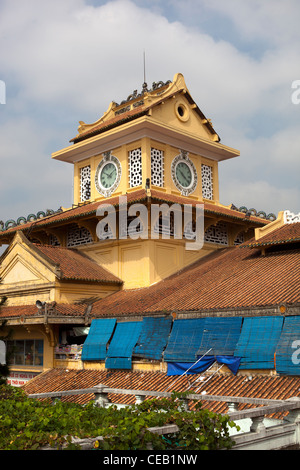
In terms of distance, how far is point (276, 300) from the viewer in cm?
1455

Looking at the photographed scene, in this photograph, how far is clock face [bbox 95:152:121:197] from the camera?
25.5 m

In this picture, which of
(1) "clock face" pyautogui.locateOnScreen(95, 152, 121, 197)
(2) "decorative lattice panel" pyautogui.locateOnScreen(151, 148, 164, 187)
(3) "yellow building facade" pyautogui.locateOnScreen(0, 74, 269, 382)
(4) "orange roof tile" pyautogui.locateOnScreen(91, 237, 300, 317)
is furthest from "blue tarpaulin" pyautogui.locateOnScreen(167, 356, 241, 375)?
(1) "clock face" pyautogui.locateOnScreen(95, 152, 121, 197)

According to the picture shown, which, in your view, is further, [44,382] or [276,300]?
[44,382]

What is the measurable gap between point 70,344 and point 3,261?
5.71 meters

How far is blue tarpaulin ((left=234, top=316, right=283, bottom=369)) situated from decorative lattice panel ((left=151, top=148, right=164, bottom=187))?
1136 cm

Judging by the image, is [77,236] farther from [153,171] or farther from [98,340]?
[98,340]

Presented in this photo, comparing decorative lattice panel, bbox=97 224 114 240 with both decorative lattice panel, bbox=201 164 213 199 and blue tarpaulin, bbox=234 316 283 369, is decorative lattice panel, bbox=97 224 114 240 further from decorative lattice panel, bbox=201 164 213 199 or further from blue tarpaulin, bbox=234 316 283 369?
blue tarpaulin, bbox=234 316 283 369

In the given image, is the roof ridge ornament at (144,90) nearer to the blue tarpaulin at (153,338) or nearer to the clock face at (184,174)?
the clock face at (184,174)

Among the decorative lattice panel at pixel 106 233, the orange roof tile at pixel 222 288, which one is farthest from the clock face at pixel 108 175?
the orange roof tile at pixel 222 288

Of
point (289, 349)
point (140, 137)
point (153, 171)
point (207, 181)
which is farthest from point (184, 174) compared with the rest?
point (289, 349)

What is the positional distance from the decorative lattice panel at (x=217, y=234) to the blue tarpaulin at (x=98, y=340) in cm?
791

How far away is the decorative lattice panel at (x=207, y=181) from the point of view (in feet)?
89.2

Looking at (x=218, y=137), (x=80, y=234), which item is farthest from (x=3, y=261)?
(x=218, y=137)
